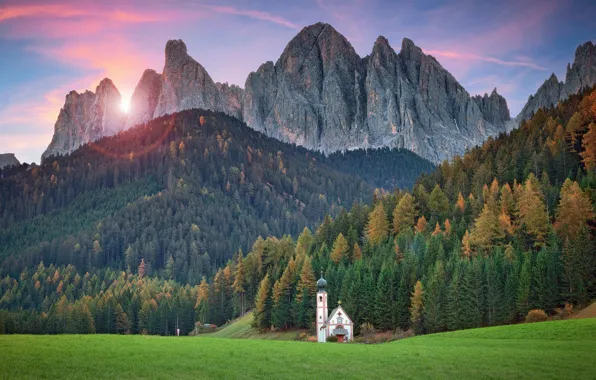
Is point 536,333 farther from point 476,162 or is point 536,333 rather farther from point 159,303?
point 159,303

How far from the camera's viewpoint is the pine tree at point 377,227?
111 meters

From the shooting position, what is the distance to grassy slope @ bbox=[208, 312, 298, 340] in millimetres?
95100

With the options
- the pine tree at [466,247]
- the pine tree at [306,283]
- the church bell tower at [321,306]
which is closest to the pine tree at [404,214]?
the pine tree at [306,283]

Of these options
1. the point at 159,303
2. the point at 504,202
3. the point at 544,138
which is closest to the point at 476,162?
the point at 544,138

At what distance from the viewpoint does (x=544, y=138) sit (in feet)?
396

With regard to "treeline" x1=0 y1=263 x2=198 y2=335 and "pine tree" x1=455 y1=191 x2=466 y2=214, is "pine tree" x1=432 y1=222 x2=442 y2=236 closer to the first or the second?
"pine tree" x1=455 y1=191 x2=466 y2=214

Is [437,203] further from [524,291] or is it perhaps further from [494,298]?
[524,291]

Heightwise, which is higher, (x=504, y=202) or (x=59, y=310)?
(x=504, y=202)

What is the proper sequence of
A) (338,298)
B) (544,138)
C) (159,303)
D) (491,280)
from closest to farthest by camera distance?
(491,280)
(338,298)
(544,138)
(159,303)

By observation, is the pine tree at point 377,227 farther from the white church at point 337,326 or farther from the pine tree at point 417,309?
the pine tree at point 417,309

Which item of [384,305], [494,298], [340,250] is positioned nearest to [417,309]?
[384,305]

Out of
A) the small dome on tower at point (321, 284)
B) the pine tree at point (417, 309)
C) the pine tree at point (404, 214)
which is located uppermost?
the pine tree at point (404, 214)

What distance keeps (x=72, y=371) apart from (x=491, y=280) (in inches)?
2229

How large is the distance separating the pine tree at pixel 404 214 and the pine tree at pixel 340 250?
31.5 feet
